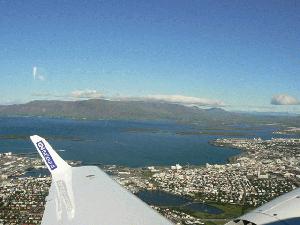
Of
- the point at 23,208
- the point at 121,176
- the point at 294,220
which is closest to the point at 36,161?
the point at 121,176

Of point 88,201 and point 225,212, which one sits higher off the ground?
point 88,201

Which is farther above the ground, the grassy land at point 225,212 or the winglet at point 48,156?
the winglet at point 48,156

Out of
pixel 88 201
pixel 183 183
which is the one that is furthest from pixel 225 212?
pixel 88 201

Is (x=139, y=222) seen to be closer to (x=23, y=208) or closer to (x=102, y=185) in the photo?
(x=102, y=185)

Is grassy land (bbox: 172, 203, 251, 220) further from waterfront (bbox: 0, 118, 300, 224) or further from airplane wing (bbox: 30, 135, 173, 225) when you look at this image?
airplane wing (bbox: 30, 135, 173, 225)

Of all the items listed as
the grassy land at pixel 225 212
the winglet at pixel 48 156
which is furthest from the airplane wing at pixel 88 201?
the grassy land at pixel 225 212

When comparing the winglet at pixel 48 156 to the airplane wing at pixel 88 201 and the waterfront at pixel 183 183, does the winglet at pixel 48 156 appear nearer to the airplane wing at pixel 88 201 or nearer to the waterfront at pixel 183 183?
the airplane wing at pixel 88 201

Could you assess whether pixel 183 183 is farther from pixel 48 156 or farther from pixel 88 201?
pixel 88 201

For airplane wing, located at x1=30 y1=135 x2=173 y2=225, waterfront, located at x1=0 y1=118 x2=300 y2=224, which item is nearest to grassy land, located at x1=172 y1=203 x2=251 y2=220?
waterfront, located at x1=0 y1=118 x2=300 y2=224
